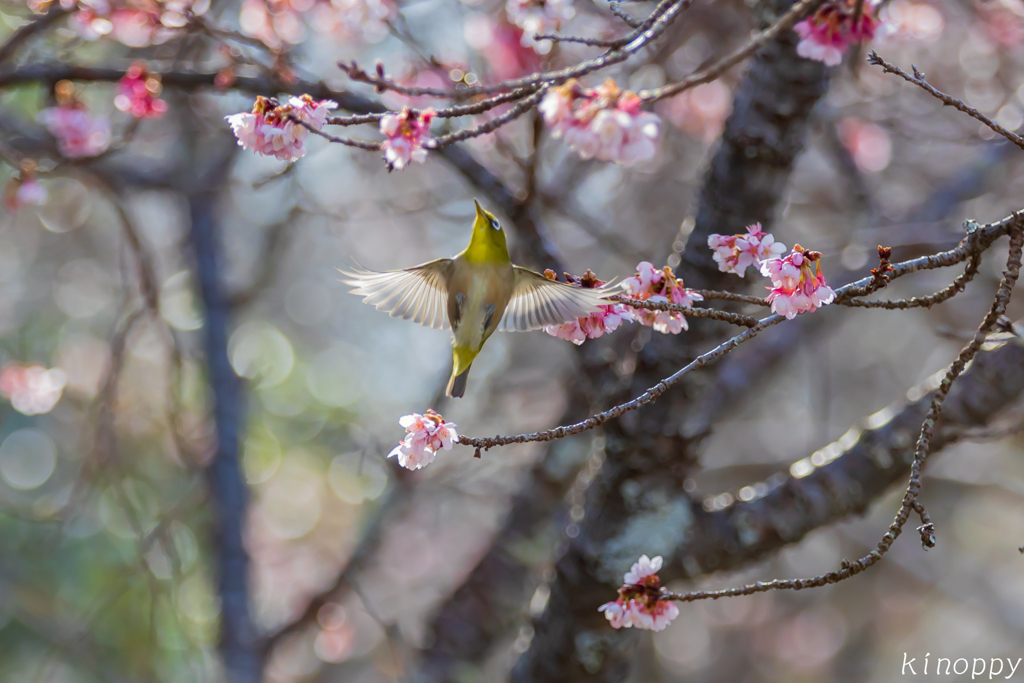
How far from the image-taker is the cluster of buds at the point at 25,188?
8.61 ft

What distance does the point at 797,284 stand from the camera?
4.77 ft

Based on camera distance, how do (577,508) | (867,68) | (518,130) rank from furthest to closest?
(518,130), (867,68), (577,508)

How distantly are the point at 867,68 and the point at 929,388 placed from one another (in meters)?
3.56

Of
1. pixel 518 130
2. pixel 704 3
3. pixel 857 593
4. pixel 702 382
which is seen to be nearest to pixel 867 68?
pixel 704 3

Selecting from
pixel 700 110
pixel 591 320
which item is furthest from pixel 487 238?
pixel 700 110

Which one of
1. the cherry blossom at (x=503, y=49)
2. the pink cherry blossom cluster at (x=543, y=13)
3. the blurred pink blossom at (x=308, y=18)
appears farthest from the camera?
the cherry blossom at (x=503, y=49)

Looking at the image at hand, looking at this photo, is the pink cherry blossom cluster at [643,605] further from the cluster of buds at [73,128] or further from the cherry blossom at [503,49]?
the cherry blossom at [503,49]

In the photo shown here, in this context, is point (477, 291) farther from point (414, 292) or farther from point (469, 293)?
point (414, 292)

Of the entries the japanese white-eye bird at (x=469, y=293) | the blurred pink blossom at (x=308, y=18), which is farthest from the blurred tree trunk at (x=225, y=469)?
the japanese white-eye bird at (x=469, y=293)

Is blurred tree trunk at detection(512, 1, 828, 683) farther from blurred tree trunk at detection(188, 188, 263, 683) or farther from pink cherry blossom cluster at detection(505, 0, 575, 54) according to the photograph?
blurred tree trunk at detection(188, 188, 263, 683)

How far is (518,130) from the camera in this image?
217 inches

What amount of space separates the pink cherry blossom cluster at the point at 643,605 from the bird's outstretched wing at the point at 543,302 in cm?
63

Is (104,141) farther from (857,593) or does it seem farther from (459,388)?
(857,593)

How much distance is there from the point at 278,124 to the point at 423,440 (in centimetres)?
76
